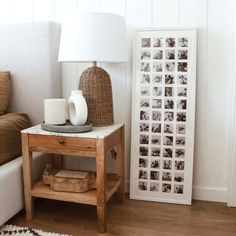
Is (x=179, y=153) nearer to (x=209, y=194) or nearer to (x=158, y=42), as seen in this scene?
(x=209, y=194)

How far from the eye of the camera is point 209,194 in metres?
2.23

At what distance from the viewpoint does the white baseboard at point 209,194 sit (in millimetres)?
2211

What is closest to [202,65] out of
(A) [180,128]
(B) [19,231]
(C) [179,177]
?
(A) [180,128]

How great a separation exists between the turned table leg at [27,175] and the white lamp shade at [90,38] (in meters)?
0.56

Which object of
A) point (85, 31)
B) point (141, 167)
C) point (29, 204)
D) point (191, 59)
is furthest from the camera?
point (141, 167)

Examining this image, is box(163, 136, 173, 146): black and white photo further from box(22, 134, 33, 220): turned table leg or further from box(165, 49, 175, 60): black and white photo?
box(22, 134, 33, 220): turned table leg

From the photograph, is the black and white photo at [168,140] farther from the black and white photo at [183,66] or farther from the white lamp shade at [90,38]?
the white lamp shade at [90,38]

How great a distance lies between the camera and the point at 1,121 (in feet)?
6.54

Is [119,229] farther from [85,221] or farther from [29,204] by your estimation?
[29,204]

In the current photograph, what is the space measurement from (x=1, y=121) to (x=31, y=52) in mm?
538

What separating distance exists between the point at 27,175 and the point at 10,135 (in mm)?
274

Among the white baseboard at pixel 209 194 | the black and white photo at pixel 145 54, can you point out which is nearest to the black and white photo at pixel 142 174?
the white baseboard at pixel 209 194

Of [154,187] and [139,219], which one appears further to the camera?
[154,187]

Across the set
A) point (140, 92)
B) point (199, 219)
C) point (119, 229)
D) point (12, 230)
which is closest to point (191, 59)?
point (140, 92)
